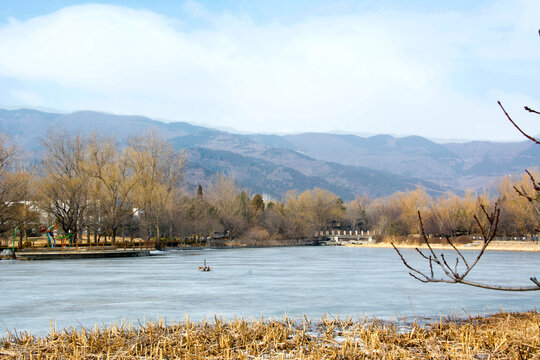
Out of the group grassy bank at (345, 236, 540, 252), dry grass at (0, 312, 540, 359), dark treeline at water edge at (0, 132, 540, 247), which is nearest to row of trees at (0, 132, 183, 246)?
dark treeline at water edge at (0, 132, 540, 247)

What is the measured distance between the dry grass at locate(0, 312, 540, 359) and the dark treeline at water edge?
1168 inches

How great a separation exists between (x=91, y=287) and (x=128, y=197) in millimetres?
38321

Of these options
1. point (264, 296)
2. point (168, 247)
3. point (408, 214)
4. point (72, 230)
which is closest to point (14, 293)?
point (264, 296)

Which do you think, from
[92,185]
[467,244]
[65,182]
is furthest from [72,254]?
[467,244]

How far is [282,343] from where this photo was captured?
28.3ft

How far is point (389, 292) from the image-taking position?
18656 millimetres

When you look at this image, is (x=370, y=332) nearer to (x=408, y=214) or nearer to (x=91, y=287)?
(x=91, y=287)

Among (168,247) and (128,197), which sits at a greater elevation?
(128,197)

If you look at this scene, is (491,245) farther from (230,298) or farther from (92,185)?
(230,298)

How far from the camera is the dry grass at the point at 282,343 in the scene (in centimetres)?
787

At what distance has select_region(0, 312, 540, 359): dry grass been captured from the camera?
787 cm

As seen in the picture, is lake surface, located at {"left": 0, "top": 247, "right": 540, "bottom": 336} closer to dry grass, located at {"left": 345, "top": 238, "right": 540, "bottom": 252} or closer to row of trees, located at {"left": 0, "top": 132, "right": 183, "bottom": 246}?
row of trees, located at {"left": 0, "top": 132, "right": 183, "bottom": 246}

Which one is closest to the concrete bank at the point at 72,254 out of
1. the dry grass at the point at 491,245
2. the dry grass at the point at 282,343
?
the dry grass at the point at 491,245

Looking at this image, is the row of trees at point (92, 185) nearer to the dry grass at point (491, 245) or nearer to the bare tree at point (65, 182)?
the bare tree at point (65, 182)
